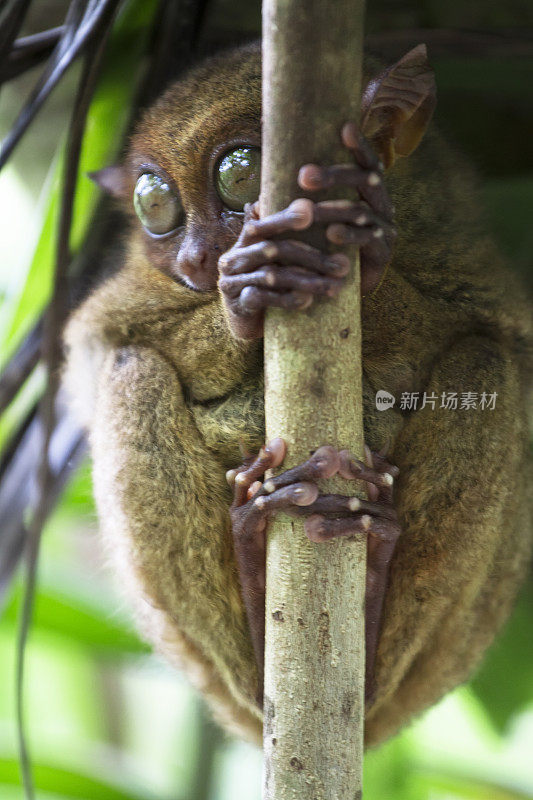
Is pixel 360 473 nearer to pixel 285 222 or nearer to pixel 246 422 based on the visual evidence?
pixel 285 222

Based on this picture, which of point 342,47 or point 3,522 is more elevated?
point 342,47

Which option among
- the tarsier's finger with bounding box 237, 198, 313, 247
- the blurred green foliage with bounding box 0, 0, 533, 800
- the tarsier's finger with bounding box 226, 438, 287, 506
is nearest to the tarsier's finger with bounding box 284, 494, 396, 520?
the tarsier's finger with bounding box 226, 438, 287, 506

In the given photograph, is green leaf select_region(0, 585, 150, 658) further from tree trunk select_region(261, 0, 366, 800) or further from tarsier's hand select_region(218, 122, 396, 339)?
tarsier's hand select_region(218, 122, 396, 339)

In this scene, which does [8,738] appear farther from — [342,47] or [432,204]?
[342,47]

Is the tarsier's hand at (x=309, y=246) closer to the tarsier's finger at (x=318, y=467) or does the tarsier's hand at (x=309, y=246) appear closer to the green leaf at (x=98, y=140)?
the tarsier's finger at (x=318, y=467)

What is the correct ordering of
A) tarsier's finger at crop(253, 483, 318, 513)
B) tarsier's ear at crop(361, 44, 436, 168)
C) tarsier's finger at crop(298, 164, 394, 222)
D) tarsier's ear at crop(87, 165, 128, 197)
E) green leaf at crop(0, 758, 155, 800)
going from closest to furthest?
1. tarsier's finger at crop(298, 164, 394, 222)
2. tarsier's finger at crop(253, 483, 318, 513)
3. tarsier's ear at crop(361, 44, 436, 168)
4. tarsier's ear at crop(87, 165, 128, 197)
5. green leaf at crop(0, 758, 155, 800)

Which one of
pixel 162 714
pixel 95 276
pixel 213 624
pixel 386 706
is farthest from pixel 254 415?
pixel 162 714
